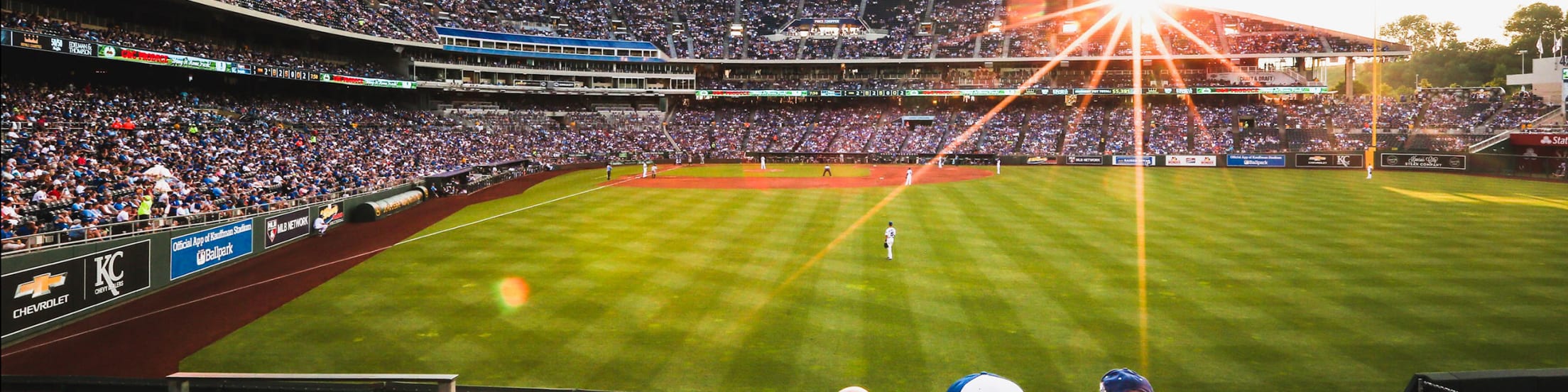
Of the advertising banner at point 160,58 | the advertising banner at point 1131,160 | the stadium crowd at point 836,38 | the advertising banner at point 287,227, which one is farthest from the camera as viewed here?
the stadium crowd at point 836,38

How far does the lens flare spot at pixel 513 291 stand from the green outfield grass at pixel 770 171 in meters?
33.5

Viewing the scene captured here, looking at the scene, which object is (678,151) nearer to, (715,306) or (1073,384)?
(715,306)

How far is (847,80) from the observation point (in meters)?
86.4

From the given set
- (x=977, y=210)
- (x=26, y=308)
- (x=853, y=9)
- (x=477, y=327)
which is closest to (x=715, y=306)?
(x=477, y=327)

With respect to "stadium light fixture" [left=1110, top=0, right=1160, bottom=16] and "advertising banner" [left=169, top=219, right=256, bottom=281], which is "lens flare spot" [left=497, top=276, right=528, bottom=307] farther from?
"stadium light fixture" [left=1110, top=0, right=1160, bottom=16]

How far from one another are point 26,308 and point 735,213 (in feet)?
70.1

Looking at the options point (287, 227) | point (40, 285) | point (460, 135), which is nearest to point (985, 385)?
point (40, 285)

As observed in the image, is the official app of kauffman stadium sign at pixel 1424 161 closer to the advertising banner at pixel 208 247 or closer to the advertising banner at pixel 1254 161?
the advertising banner at pixel 1254 161

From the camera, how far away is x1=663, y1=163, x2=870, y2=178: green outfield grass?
54906mm

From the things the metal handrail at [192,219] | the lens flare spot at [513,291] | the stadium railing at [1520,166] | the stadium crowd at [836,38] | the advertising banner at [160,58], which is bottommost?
the lens flare spot at [513,291]

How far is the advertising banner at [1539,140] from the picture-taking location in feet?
159

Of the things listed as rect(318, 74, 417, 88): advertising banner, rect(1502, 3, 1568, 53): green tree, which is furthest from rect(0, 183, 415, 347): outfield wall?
rect(1502, 3, 1568, 53): green tree

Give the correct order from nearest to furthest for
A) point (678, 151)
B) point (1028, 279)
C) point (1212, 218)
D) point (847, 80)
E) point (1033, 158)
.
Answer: point (1028, 279) < point (1212, 218) < point (1033, 158) < point (678, 151) < point (847, 80)

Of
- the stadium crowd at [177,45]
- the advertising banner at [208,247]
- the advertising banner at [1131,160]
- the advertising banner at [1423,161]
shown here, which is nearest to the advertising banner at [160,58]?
the stadium crowd at [177,45]
